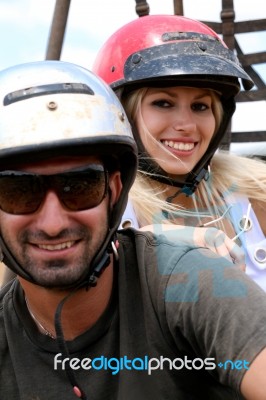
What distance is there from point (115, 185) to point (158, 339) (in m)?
0.51

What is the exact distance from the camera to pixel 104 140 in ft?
6.25

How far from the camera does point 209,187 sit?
321cm

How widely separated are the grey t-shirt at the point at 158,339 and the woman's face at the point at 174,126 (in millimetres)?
1144

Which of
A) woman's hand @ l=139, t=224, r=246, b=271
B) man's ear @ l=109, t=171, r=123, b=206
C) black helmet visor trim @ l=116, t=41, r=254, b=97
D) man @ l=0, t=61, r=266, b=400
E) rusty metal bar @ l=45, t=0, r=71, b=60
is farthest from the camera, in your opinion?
rusty metal bar @ l=45, t=0, r=71, b=60

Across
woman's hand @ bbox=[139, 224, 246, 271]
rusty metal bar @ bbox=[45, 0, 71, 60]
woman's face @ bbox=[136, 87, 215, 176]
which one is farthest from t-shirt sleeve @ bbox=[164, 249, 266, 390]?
rusty metal bar @ bbox=[45, 0, 71, 60]

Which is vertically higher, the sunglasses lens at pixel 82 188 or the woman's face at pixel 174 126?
the sunglasses lens at pixel 82 188

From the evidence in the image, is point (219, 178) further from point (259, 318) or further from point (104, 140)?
point (259, 318)

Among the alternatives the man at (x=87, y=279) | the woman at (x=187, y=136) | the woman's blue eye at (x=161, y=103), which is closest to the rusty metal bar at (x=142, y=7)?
the woman at (x=187, y=136)

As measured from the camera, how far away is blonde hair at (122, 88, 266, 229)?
116 inches

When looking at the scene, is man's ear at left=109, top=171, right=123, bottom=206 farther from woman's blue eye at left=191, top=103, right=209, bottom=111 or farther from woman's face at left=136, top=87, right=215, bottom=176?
woman's blue eye at left=191, top=103, right=209, bottom=111

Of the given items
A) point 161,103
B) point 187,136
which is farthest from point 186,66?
point 187,136

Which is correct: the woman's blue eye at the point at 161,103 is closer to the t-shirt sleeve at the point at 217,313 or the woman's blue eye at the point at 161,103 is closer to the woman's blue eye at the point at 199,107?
the woman's blue eye at the point at 199,107

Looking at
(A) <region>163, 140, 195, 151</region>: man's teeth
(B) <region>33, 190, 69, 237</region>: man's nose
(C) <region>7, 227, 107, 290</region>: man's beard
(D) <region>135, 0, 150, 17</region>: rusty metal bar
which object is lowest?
(A) <region>163, 140, 195, 151</region>: man's teeth

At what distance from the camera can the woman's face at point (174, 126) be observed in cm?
305
